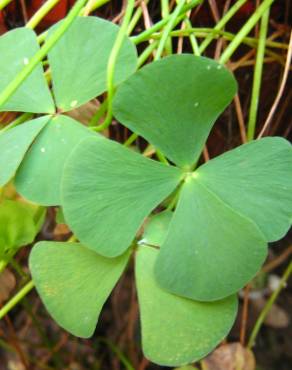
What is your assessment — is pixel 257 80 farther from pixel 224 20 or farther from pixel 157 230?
pixel 157 230

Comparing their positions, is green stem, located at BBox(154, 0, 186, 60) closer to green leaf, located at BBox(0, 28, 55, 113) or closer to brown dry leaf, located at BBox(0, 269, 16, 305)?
green leaf, located at BBox(0, 28, 55, 113)

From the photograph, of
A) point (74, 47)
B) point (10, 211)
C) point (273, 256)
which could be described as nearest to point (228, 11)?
point (74, 47)

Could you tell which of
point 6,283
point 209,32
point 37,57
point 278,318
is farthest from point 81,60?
point 278,318

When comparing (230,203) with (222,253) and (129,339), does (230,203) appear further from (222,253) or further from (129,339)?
(129,339)

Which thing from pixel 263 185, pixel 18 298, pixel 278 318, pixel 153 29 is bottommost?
pixel 278 318

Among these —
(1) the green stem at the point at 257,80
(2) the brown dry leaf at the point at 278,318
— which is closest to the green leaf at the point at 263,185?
(1) the green stem at the point at 257,80
